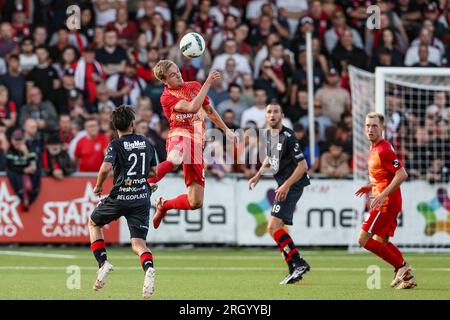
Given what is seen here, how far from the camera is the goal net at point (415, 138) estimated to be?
64.6 feet

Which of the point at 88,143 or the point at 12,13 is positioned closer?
the point at 88,143

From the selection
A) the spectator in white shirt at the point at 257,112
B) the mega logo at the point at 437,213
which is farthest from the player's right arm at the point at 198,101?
the mega logo at the point at 437,213

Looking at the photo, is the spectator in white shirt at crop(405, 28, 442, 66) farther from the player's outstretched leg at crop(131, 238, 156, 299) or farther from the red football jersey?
the player's outstretched leg at crop(131, 238, 156, 299)

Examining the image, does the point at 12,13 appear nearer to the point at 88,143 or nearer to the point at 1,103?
the point at 1,103

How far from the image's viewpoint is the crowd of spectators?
65.5ft

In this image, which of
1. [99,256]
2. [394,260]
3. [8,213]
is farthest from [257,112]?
[99,256]

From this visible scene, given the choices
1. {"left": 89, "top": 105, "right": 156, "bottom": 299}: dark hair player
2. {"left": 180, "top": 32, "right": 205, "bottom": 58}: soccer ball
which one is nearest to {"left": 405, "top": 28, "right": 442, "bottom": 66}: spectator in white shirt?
{"left": 180, "top": 32, "right": 205, "bottom": 58}: soccer ball

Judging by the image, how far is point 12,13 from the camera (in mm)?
22797

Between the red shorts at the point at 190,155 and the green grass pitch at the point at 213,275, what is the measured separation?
131 centimetres

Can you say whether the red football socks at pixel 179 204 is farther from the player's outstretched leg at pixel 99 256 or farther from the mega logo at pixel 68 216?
the mega logo at pixel 68 216

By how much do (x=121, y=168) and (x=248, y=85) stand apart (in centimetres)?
984

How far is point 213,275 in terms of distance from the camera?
1499 cm

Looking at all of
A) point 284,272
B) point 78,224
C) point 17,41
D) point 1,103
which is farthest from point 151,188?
point 17,41

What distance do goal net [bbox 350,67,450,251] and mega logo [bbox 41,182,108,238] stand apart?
469cm
